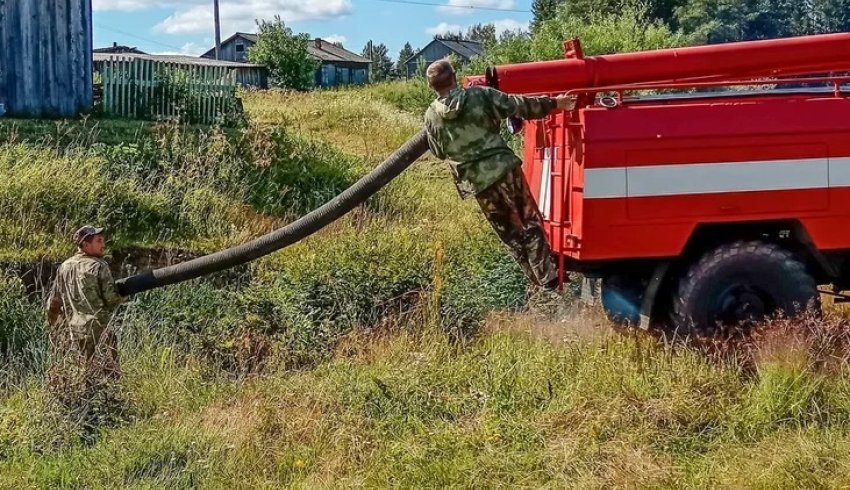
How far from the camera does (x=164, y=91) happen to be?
48.2 feet

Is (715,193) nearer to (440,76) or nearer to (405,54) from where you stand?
(440,76)

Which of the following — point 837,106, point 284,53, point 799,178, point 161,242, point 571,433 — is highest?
point 284,53

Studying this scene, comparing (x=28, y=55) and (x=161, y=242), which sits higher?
(x=28, y=55)

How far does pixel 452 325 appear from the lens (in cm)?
809

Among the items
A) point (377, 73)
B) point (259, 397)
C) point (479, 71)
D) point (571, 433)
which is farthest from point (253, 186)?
point (377, 73)

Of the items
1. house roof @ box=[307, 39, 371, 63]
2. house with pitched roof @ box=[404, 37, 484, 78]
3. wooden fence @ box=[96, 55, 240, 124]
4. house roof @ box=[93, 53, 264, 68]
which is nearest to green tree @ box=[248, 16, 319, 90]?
house roof @ box=[93, 53, 264, 68]

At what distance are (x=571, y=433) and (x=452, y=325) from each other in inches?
Result: 95.4

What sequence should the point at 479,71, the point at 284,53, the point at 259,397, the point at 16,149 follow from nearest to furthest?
the point at 259,397
the point at 16,149
the point at 479,71
the point at 284,53

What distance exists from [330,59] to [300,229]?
225 ft

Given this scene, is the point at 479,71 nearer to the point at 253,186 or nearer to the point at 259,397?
the point at 253,186

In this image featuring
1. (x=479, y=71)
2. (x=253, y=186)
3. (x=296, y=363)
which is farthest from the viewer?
(x=479, y=71)

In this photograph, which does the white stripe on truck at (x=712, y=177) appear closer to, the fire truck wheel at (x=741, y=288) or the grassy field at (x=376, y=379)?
the fire truck wheel at (x=741, y=288)

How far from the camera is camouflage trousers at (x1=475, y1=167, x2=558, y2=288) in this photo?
675cm

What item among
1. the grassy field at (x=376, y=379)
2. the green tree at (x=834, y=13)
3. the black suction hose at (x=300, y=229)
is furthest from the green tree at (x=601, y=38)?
the green tree at (x=834, y=13)
